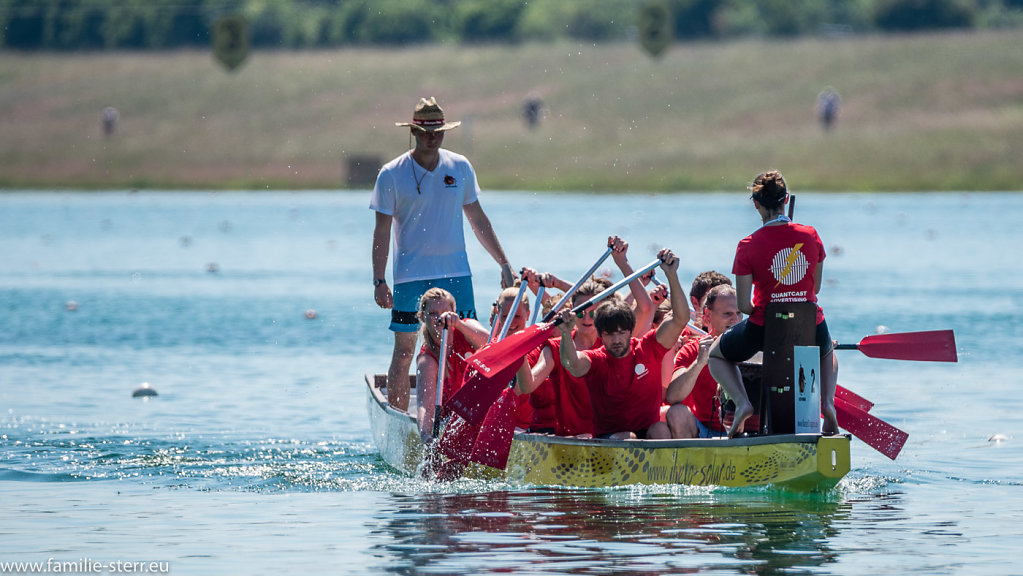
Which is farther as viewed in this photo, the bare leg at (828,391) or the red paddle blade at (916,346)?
the red paddle blade at (916,346)

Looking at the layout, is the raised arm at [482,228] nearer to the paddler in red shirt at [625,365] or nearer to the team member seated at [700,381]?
the paddler in red shirt at [625,365]

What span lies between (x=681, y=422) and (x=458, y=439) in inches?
52.8

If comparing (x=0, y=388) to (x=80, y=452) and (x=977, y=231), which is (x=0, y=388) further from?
(x=977, y=231)

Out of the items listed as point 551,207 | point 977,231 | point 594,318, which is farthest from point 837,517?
point 551,207

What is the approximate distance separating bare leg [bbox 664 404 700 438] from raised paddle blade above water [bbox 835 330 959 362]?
1.23 metres

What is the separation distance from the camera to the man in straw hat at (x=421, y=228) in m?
10.5

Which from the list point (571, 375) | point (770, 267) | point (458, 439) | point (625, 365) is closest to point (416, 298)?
point (458, 439)

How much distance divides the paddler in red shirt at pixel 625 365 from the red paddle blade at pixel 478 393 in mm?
347

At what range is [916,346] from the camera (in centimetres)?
1011

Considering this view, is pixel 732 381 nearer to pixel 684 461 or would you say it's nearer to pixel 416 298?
pixel 684 461

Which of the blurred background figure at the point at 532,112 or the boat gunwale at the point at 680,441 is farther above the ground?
the blurred background figure at the point at 532,112

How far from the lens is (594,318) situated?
9.61 meters
